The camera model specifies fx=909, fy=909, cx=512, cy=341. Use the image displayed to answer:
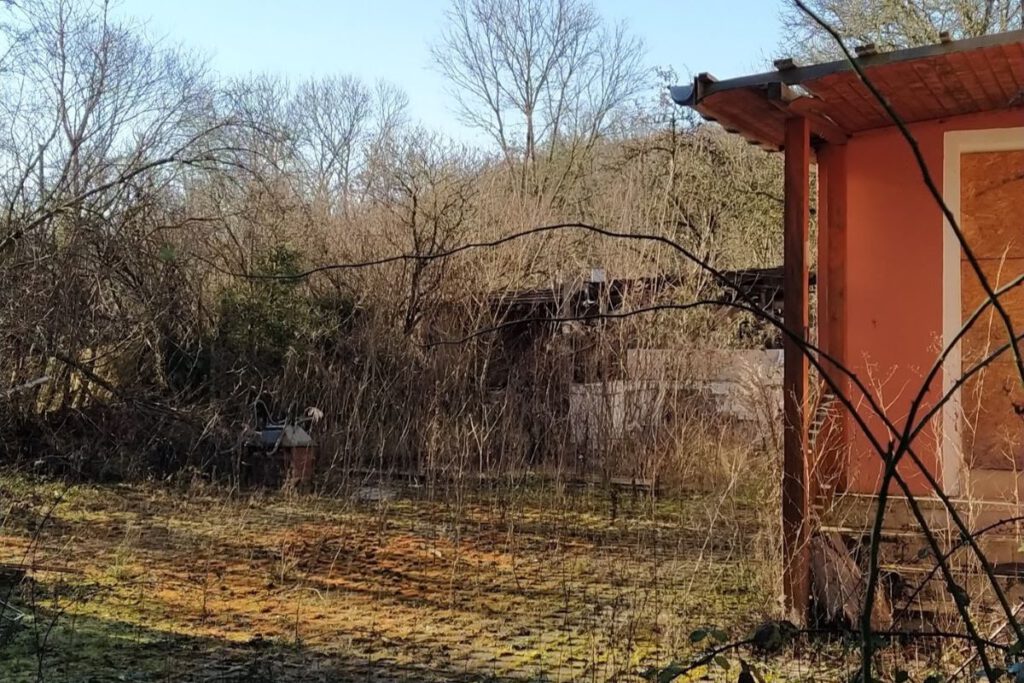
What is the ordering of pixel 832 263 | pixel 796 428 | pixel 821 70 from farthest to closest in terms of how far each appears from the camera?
pixel 832 263, pixel 796 428, pixel 821 70

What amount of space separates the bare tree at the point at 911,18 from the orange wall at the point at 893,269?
8085 millimetres

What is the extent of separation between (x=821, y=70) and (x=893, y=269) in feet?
6.11

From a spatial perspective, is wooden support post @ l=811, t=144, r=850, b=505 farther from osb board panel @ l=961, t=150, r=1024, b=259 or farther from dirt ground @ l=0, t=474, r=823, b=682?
dirt ground @ l=0, t=474, r=823, b=682

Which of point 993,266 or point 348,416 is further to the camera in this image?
point 348,416

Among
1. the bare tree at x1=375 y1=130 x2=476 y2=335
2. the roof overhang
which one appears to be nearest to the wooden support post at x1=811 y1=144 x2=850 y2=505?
the roof overhang

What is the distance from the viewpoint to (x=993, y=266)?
5.66 m

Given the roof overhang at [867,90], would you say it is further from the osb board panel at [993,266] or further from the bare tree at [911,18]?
the bare tree at [911,18]

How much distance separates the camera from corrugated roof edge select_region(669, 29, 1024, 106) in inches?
161

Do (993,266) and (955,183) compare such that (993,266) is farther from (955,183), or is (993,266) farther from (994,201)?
(955,183)

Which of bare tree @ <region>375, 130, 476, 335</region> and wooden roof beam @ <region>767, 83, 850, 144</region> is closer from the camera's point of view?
wooden roof beam @ <region>767, 83, 850, 144</region>

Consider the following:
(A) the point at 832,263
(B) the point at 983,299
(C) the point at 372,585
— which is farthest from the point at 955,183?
(C) the point at 372,585

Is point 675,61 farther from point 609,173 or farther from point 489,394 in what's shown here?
point 489,394

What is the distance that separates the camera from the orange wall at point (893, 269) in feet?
18.3

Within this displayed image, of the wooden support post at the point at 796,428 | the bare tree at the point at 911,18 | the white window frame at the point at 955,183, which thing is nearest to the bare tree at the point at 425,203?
the bare tree at the point at 911,18
